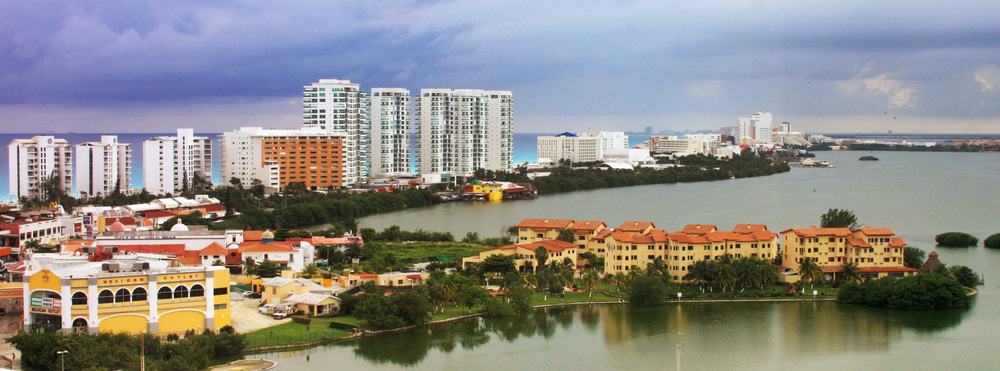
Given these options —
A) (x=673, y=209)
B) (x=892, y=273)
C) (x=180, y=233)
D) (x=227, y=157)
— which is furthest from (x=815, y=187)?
(x=180, y=233)

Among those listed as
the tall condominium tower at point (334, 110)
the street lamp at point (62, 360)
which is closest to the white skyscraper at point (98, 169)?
the tall condominium tower at point (334, 110)

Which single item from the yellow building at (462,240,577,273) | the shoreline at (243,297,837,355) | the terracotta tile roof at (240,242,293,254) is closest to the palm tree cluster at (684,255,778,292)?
the shoreline at (243,297,837,355)

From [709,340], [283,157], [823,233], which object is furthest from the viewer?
[283,157]

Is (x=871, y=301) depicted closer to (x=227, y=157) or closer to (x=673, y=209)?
(x=673, y=209)

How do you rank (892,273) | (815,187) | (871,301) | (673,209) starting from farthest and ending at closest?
(815,187) → (673,209) → (892,273) → (871,301)

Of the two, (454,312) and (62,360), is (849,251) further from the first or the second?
(62,360)

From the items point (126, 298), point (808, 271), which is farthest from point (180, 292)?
point (808, 271)
